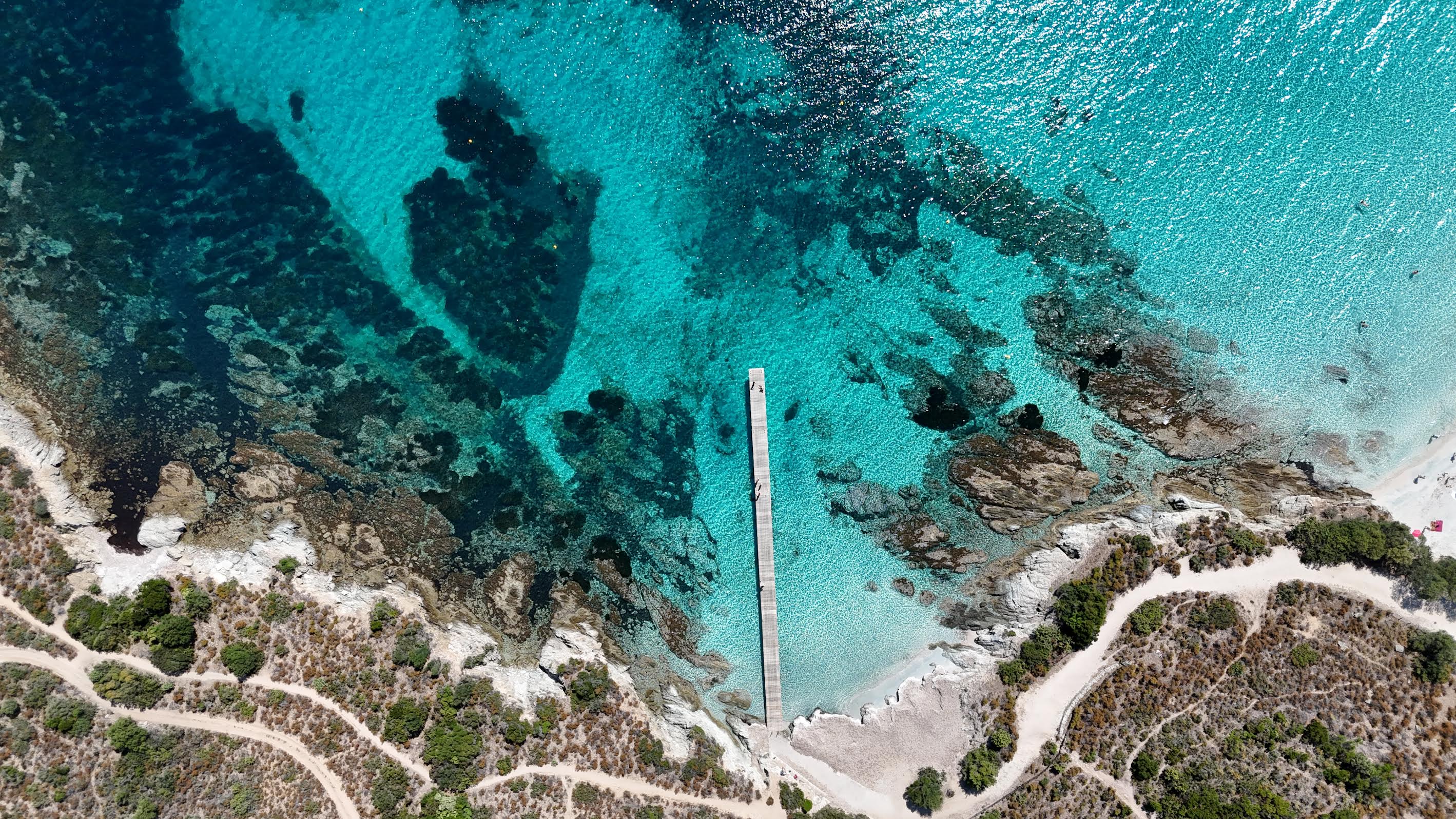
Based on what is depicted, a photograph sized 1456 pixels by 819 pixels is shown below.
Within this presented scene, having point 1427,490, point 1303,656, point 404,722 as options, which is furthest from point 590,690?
point 1427,490

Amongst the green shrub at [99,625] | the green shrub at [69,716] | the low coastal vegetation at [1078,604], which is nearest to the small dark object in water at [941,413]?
the low coastal vegetation at [1078,604]

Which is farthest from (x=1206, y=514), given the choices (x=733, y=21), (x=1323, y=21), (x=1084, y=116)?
(x=733, y=21)

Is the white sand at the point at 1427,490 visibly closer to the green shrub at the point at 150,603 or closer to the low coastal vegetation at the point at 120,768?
the low coastal vegetation at the point at 120,768

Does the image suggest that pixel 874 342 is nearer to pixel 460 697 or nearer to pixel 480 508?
pixel 480 508

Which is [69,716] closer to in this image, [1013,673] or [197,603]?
[197,603]

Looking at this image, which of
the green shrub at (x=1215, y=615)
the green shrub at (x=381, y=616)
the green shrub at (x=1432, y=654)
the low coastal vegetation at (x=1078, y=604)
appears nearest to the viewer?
the green shrub at (x=1432, y=654)

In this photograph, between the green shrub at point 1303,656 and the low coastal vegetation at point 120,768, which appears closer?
the low coastal vegetation at point 120,768
